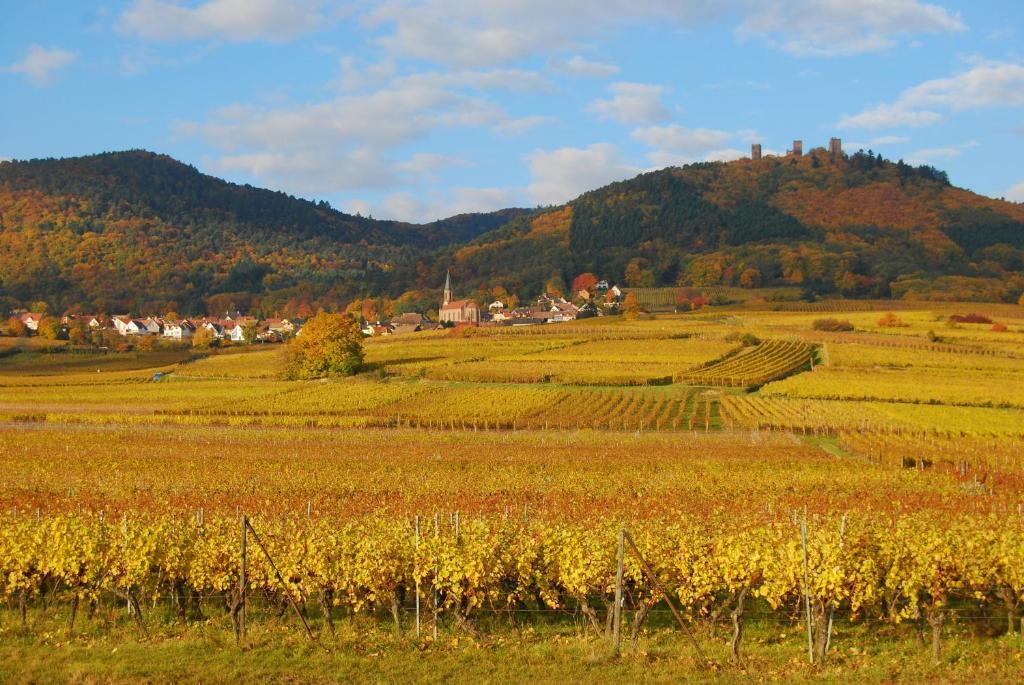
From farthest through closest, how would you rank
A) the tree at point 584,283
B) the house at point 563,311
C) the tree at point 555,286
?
1. the tree at point 555,286
2. the tree at point 584,283
3. the house at point 563,311

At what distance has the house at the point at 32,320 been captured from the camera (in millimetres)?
147500

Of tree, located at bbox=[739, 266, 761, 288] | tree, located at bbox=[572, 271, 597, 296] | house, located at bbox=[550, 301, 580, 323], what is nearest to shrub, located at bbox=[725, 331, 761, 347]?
house, located at bbox=[550, 301, 580, 323]

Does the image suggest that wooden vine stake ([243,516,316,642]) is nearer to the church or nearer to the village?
the village

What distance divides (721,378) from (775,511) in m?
47.6

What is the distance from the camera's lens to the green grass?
14.1 meters

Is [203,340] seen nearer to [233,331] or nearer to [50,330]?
[50,330]

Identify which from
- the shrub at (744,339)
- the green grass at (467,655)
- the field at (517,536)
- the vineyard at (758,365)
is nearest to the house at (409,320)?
the shrub at (744,339)

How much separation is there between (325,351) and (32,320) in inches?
3560

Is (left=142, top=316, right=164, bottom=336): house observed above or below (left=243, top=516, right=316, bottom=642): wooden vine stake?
above

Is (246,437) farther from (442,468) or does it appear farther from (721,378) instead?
(721,378)

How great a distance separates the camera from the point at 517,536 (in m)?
17.0

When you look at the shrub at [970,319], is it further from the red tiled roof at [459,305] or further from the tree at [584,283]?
the tree at [584,283]

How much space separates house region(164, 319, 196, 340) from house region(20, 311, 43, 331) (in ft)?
59.0

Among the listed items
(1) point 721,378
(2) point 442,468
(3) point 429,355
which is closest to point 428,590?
(2) point 442,468
